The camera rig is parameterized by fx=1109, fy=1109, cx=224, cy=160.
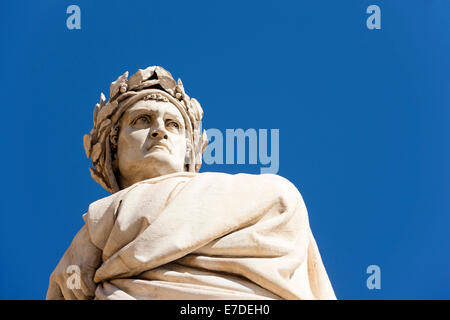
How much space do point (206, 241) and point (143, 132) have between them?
2.60 m

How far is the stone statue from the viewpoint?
9.73m

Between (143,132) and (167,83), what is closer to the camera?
(143,132)

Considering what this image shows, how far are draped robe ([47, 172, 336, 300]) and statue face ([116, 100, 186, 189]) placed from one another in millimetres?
1140

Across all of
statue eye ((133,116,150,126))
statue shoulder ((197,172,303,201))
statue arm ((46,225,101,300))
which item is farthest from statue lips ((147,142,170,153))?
statue arm ((46,225,101,300))

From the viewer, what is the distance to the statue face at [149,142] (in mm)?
12016

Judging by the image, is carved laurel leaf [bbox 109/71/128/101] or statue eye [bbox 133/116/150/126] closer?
statue eye [bbox 133/116/150/126]

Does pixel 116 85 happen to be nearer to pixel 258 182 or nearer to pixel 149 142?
pixel 149 142

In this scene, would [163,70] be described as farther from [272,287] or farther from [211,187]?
[272,287]

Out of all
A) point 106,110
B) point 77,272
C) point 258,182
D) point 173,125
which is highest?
point 106,110

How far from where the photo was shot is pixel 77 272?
10375mm

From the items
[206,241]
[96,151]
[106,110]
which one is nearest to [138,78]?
[106,110]

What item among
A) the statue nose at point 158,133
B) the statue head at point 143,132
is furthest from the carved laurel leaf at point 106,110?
the statue nose at point 158,133

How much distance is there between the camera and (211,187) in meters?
10.5

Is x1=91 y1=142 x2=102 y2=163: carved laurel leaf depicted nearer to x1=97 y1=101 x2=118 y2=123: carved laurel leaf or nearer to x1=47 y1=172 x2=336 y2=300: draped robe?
x1=97 y1=101 x2=118 y2=123: carved laurel leaf
